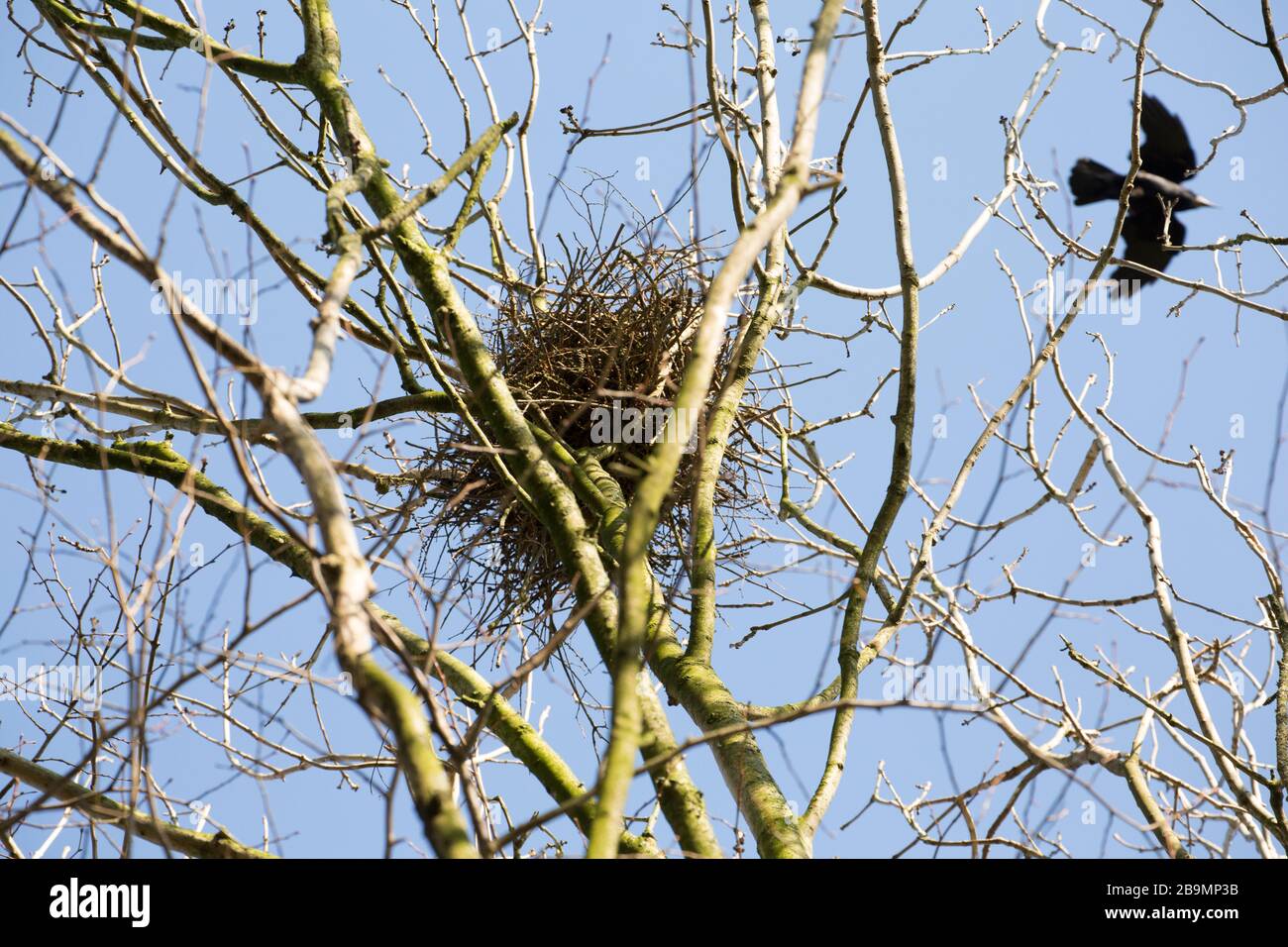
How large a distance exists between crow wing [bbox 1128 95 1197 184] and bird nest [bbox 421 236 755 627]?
7.35ft

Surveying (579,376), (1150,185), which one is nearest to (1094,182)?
(1150,185)

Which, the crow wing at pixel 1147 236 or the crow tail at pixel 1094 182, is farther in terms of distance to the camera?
the crow tail at pixel 1094 182

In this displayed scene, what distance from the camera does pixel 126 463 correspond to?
2984 millimetres

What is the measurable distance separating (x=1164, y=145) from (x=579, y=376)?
109 inches

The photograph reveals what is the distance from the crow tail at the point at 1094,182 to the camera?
15.0 ft

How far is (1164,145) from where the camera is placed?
4.36 meters

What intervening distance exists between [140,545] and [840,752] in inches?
68.9

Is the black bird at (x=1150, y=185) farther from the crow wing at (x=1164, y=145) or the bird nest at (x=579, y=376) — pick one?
the bird nest at (x=579, y=376)

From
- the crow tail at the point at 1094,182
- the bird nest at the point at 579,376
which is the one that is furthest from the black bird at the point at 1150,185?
the bird nest at the point at 579,376
